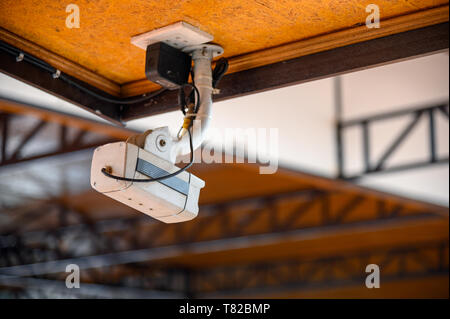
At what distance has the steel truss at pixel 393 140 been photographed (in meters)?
4.55

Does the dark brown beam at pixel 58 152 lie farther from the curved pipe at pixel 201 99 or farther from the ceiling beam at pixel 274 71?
the curved pipe at pixel 201 99

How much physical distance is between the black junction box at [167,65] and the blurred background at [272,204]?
542mm

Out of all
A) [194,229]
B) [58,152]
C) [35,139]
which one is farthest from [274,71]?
[194,229]

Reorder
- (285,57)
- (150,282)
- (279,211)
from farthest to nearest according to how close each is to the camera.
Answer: (150,282) → (279,211) → (285,57)

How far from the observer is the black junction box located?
2396 millimetres

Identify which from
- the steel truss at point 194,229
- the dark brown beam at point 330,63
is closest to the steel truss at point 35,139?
the dark brown beam at point 330,63

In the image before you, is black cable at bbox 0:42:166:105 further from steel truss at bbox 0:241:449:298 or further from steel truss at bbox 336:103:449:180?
steel truss at bbox 0:241:449:298

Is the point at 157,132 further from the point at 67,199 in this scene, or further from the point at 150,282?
the point at 150,282

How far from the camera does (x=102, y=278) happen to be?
36.0 feet

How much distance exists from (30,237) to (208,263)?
3033 millimetres

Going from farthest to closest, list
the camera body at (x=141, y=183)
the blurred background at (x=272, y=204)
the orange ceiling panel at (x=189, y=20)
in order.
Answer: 1. the blurred background at (x=272, y=204)
2. the orange ceiling panel at (x=189, y=20)
3. the camera body at (x=141, y=183)

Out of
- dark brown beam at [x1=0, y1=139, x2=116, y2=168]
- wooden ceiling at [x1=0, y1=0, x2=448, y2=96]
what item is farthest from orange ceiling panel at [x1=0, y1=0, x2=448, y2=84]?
dark brown beam at [x1=0, y1=139, x2=116, y2=168]

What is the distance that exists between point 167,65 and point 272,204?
5092 millimetres
